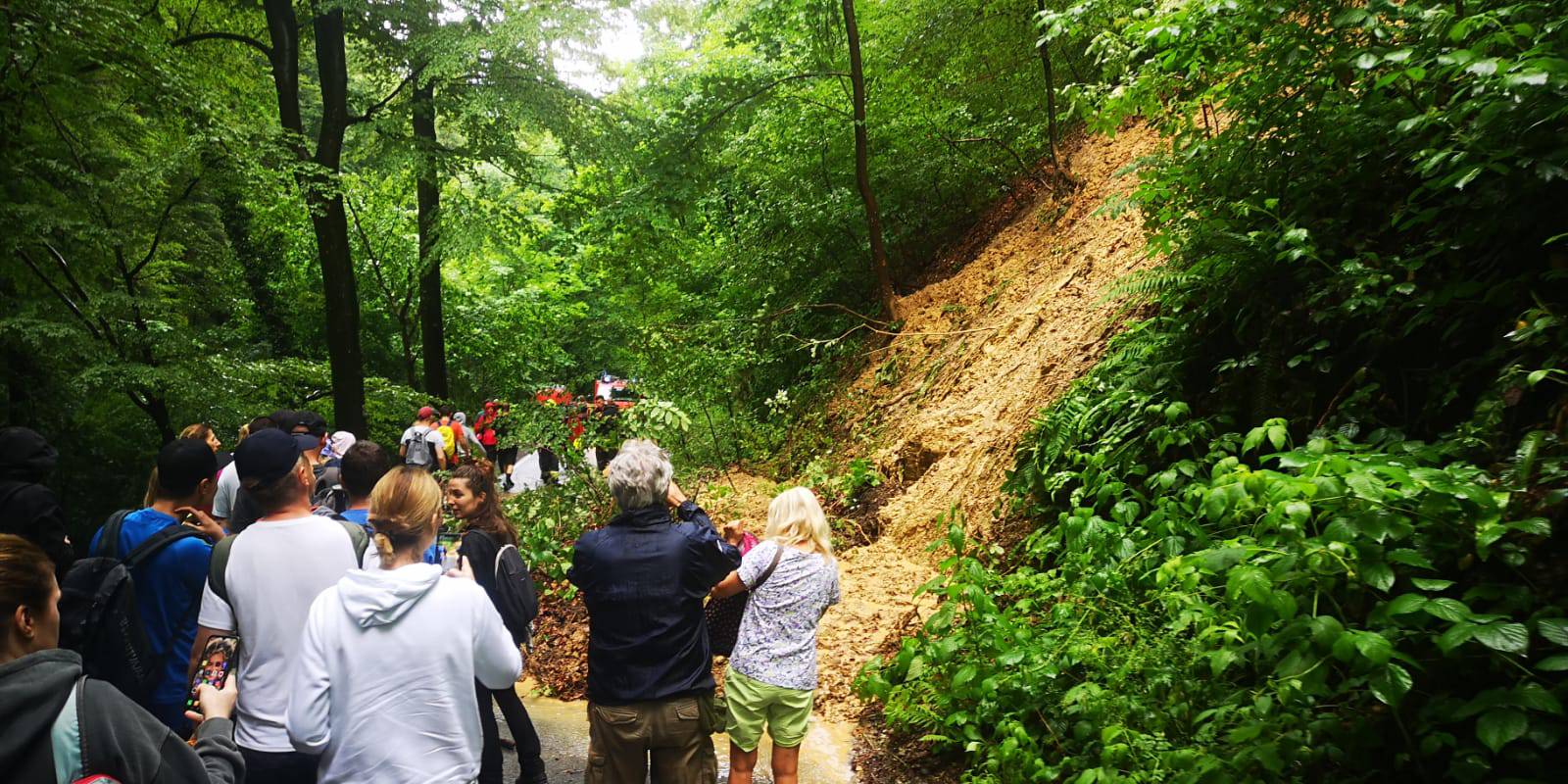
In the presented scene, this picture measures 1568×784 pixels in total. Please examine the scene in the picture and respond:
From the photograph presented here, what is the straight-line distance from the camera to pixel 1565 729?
2.26 m

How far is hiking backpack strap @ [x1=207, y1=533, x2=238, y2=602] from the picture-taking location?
122 inches

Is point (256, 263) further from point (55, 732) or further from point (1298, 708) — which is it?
point (1298, 708)

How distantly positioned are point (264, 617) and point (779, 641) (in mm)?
2181

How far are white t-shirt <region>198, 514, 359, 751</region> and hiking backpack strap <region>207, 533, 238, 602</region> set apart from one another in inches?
0.6

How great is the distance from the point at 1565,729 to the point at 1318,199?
10.1 ft

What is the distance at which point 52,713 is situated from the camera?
1772mm

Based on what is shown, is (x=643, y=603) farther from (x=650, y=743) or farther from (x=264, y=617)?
(x=264, y=617)

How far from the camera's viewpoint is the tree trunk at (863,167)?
10.2m

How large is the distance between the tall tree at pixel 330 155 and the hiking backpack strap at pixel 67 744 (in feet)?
34.5

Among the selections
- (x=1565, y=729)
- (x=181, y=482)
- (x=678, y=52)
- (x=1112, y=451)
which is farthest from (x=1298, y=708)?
(x=678, y=52)

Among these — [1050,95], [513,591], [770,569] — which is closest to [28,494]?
[513,591]

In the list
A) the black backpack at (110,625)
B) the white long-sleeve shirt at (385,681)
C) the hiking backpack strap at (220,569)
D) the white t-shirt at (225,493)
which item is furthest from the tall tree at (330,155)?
the white long-sleeve shirt at (385,681)

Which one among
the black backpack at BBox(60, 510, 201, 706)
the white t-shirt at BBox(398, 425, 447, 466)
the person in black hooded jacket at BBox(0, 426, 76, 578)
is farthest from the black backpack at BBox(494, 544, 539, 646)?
the white t-shirt at BBox(398, 425, 447, 466)

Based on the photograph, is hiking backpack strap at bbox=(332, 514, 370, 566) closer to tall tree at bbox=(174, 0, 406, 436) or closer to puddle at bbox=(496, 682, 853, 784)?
puddle at bbox=(496, 682, 853, 784)
